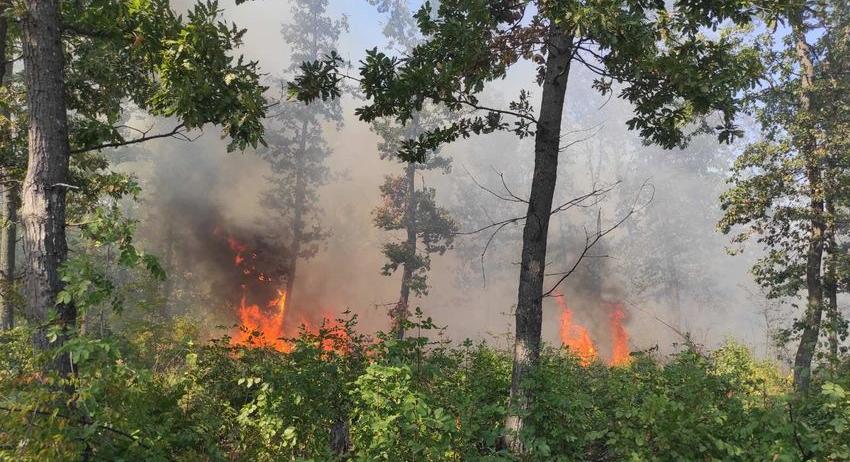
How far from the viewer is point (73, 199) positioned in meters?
11.1

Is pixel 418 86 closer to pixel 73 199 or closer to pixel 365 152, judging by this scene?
pixel 73 199

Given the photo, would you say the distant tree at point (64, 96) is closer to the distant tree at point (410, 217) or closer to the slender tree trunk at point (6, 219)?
the slender tree trunk at point (6, 219)

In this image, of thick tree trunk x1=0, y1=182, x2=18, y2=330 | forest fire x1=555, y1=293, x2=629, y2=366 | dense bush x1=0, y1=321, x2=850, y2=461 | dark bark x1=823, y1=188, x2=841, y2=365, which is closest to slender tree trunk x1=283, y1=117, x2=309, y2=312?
thick tree trunk x1=0, y1=182, x2=18, y2=330

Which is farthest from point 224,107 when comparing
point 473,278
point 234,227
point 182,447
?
point 473,278

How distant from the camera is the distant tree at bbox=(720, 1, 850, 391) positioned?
528 inches

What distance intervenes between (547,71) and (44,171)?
627 cm

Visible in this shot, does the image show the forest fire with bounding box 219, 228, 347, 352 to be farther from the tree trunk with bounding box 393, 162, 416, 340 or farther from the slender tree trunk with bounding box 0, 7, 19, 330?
the slender tree trunk with bounding box 0, 7, 19, 330

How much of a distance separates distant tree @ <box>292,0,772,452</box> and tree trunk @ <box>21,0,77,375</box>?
2.75 metres

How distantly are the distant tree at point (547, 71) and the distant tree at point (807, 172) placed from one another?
8991mm

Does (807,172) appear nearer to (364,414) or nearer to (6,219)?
(364,414)

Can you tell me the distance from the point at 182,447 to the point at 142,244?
29984mm

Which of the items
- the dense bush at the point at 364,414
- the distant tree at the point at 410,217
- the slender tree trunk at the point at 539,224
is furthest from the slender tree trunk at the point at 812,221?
the distant tree at the point at 410,217

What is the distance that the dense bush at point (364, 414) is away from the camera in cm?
377

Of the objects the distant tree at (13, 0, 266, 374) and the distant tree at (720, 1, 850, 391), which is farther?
the distant tree at (720, 1, 850, 391)
